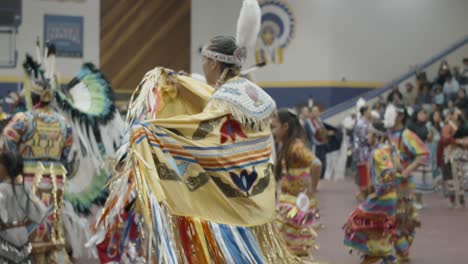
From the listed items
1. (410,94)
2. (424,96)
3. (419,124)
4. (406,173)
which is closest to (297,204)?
(406,173)

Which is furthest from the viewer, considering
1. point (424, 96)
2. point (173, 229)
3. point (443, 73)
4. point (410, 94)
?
point (410, 94)

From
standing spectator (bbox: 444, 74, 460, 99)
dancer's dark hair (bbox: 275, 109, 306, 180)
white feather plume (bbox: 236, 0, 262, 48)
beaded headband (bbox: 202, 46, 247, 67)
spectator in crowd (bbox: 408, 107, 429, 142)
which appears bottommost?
spectator in crowd (bbox: 408, 107, 429, 142)

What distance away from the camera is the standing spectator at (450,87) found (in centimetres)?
1705

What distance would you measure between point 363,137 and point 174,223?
840cm

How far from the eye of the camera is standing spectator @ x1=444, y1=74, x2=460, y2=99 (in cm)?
1705

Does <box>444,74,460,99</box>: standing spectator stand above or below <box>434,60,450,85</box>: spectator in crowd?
below

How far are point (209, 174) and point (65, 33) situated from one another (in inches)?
652

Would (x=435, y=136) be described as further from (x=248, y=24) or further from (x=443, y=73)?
(x=248, y=24)

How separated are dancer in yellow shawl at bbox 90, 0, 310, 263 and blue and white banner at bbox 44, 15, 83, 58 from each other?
16035 mm

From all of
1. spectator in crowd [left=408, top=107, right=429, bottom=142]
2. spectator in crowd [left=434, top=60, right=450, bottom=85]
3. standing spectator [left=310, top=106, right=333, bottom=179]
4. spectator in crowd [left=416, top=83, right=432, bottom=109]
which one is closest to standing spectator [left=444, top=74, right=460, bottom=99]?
spectator in crowd [left=434, top=60, right=450, bottom=85]

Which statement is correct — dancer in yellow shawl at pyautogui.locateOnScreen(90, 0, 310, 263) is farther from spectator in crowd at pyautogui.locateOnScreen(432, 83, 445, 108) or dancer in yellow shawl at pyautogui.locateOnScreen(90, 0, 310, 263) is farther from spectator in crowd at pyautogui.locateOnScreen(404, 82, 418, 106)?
→ spectator in crowd at pyautogui.locateOnScreen(404, 82, 418, 106)

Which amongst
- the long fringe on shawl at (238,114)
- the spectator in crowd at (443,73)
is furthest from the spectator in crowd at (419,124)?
the long fringe on shawl at (238,114)

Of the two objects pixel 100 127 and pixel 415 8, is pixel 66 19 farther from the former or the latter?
pixel 100 127

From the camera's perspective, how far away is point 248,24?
12.3 ft
